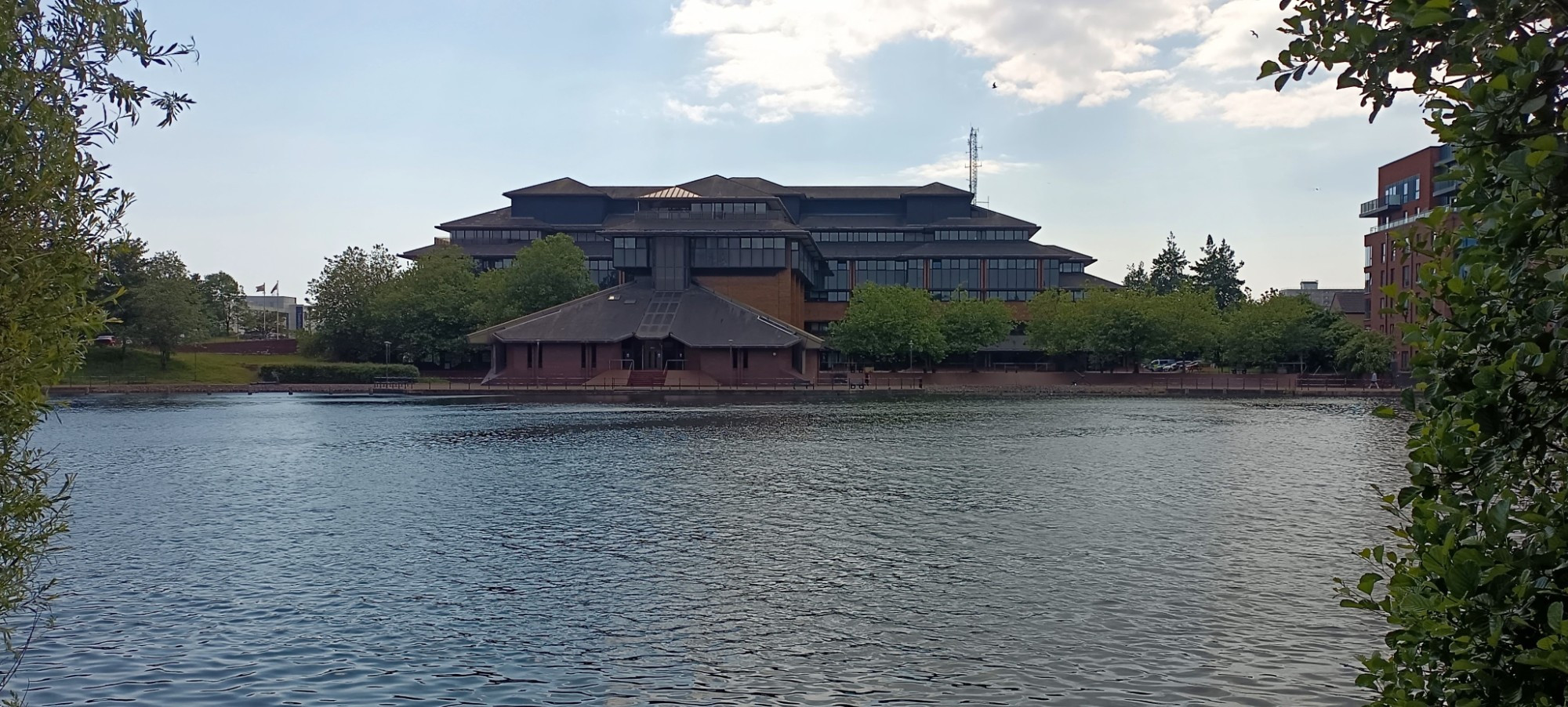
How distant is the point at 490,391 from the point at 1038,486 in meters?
58.0

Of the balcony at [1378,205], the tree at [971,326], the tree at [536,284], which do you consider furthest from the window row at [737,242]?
the balcony at [1378,205]

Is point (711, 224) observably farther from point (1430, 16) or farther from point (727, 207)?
point (1430, 16)

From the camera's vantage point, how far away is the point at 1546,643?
3873 millimetres

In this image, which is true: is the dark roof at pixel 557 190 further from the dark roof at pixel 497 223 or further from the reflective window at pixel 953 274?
the reflective window at pixel 953 274

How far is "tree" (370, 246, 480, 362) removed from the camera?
300 feet

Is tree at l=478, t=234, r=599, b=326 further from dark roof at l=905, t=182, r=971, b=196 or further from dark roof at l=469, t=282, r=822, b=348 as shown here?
dark roof at l=905, t=182, r=971, b=196

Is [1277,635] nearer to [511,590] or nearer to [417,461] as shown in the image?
[511,590]

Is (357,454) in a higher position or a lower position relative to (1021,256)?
lower

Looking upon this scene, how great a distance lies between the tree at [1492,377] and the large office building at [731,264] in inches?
2947

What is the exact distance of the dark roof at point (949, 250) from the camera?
109 meters

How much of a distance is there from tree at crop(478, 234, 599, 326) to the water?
179ft

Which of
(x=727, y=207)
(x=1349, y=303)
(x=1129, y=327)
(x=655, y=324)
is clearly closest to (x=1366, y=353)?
(x=1129, y=327)

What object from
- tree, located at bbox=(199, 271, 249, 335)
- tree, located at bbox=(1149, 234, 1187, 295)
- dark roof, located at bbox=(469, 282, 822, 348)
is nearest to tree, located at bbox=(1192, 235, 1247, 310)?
tree, located at bbox=(1149, 234, 1187, 295)

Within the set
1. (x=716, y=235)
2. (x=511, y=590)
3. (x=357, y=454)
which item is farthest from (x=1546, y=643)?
(x=716, y=235)
